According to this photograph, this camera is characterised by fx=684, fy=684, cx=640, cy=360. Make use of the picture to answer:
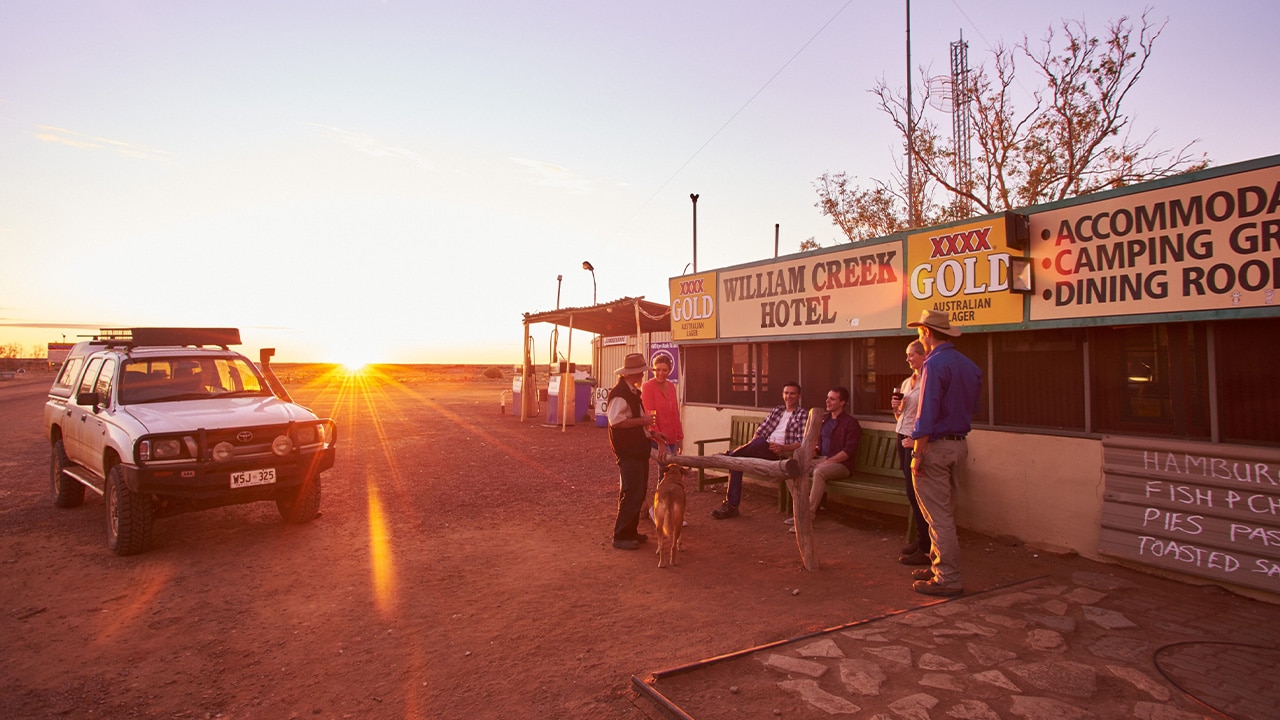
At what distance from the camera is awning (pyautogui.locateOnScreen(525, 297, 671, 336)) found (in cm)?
1750

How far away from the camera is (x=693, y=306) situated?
1106 cm

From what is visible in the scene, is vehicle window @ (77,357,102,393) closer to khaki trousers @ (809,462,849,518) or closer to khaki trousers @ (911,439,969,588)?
khaki trousers @ (809,462,849,518)

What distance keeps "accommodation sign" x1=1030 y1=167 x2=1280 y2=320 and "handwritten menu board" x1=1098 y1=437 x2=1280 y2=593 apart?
117 cm

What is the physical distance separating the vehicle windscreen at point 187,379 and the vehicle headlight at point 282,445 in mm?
1367

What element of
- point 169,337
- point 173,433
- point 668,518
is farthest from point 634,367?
point 169,337

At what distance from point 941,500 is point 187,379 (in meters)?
8.17

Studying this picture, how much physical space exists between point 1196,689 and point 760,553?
3506 mm

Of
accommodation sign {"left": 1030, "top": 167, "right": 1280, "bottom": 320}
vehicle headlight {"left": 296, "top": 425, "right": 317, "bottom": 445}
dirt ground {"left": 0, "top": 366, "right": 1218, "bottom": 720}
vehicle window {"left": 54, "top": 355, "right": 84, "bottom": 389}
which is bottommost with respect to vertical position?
dirt ground {"left": 0, "top": 366, "right": 1218, "bottom": 720}

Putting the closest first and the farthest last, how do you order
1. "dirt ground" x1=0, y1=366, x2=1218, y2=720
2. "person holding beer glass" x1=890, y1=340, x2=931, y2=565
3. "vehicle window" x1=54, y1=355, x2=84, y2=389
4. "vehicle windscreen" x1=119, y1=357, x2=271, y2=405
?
1. "dirt ground" x1=0, y1=366, x2=1218, y2=720
2. "person holding beer glass" x1=890, y1=340, x2=931, y2=565
3. "vehicle windscreen" x1=119, y1=357, x2=271, y2=405
4. "vehicle window" x1=54, y1=355, x2=84, y2=389

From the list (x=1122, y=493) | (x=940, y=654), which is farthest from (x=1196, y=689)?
(x=1122, y=493)

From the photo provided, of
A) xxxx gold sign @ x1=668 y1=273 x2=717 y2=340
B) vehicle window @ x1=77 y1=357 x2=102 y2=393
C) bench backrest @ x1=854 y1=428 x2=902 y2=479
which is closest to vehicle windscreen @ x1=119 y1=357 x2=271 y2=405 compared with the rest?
vehicle window @ x1=77 y1=357 x2=102 y2=393

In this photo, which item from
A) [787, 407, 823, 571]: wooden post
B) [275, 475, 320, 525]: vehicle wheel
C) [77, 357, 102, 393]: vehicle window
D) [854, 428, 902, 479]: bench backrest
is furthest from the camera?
[77, 357, 102, 393]: vehicle window

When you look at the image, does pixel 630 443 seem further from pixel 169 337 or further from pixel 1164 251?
pixel 169 337

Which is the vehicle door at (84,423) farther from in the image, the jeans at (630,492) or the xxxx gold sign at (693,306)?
the xxxx gold sign at (693,306)
